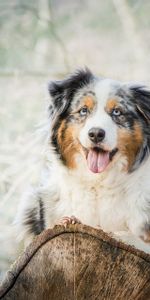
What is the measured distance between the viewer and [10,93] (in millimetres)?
3025

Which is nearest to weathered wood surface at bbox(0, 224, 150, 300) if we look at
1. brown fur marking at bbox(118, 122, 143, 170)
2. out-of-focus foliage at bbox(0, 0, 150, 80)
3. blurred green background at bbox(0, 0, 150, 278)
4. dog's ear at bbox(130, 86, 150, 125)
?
brown fur marking at bbox(118, 122, 143, 170)

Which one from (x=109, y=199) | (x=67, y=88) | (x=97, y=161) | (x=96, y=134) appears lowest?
(x=109, y=199)

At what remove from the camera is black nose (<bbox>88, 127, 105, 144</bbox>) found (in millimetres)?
2264

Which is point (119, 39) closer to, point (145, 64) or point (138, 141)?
point (145, 64)

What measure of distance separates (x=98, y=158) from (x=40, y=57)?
768 mm

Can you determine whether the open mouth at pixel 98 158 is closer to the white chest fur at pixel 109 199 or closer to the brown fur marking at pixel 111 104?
the white chest fur at pixel 109 199

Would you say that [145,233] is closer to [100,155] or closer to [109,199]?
[109,199]

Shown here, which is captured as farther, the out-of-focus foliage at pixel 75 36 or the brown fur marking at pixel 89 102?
the out-of-focus foliage at pixel 75 36

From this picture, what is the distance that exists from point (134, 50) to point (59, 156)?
2.07 feet

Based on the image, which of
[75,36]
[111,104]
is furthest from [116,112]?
[75,36]

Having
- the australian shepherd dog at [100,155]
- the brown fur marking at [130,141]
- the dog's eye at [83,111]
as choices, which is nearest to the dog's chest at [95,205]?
the australian shepherd dog at [100,155]

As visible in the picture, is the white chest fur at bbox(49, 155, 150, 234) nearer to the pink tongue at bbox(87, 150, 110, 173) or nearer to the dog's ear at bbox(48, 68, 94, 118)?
the pink tongue at bbox(87, 150, 110, 173)

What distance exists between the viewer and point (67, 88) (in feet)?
8.11

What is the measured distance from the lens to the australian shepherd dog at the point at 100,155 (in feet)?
7.67
